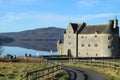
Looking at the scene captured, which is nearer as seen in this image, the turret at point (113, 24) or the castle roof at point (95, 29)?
the castle roof at point (95, 29)

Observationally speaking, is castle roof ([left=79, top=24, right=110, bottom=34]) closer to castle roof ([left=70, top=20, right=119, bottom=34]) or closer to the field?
castle roof ([left=70, top=20, right=119, bottom=34])

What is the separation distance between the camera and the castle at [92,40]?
116312 millimetres

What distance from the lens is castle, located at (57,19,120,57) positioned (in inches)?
4579

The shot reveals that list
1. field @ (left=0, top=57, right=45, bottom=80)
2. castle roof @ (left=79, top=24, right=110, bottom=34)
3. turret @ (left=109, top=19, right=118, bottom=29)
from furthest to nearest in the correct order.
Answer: turret @ (left=109, top=19, right=118, bottom=29), castle roof @ (left=79, top=24, right=110, bottom=34), field @ (left=0, top=57, right=45, bottom=80)

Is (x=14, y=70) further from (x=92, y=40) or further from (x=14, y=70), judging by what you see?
(x=92, y=40)

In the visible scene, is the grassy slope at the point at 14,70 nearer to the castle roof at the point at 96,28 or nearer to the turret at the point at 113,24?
the castle roof at the point at 96,28

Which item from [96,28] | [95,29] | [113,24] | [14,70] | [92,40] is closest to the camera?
[14,70]

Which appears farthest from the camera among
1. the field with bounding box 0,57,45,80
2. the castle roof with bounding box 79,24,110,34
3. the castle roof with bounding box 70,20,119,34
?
the castle roof with bounding box 79,24,110,34

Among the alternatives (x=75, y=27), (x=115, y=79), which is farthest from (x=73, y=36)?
(x=115, y=79)

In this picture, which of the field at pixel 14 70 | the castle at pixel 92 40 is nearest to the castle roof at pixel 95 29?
the castle at pixel 92 40

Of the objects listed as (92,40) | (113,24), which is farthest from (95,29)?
(113,24)

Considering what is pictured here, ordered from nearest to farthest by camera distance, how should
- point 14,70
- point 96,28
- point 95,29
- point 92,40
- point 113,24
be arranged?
point 14,70
point 113,24
point 92,40
point 95,29
point 96,28

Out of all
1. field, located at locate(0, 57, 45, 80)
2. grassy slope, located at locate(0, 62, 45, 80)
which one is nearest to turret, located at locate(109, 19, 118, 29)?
field, located at locate(0, 57, 45, 80)

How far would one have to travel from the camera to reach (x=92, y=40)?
121 m
